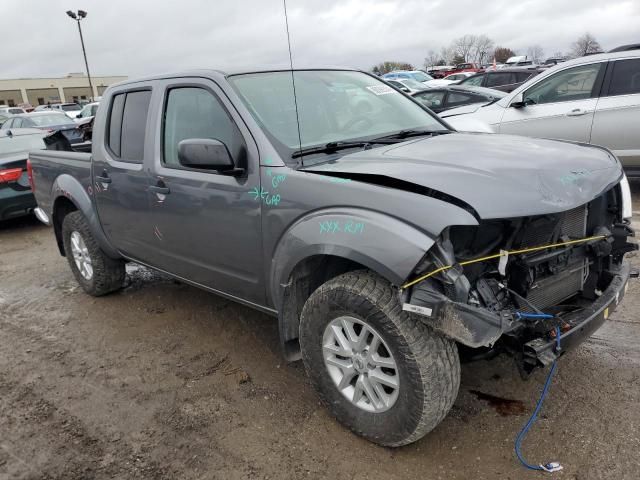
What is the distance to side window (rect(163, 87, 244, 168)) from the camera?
3.27 metres

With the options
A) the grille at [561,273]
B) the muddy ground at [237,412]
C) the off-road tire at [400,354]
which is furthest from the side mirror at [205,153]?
the grille at [561,273]

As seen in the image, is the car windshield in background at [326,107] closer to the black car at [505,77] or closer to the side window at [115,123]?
the side window at [115,123]

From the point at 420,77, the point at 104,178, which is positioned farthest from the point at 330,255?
the point at 420,77

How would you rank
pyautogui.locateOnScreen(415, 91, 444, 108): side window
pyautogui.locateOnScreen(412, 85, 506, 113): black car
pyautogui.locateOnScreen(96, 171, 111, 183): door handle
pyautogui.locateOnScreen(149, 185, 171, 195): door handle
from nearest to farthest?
pyautogui.locateOnScreen(149, 185, 171, 195): door handle → pyautogui.locateOnScreen(96, 171, 111, 183): door handle → pyautogui.locateOnScreen(412, 85, 506, 113): black car → pyautogui.locateOnScreen(415, 91, 444, 108): side window

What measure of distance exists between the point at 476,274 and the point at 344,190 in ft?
2.42

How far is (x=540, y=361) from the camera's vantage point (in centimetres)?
234

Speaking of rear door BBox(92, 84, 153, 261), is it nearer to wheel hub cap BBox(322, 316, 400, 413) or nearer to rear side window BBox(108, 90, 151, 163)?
rear side window BBox(108, 90, 151, 163)

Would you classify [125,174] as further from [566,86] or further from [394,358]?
[566,86]

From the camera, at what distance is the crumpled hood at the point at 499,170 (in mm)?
2379

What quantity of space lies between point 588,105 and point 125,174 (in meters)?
5.85

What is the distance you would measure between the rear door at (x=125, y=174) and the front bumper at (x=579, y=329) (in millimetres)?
2690

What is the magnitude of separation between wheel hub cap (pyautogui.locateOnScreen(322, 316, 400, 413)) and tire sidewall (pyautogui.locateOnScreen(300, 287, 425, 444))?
31 millimetres

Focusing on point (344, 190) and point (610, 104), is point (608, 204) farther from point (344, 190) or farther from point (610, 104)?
point (610, 104)

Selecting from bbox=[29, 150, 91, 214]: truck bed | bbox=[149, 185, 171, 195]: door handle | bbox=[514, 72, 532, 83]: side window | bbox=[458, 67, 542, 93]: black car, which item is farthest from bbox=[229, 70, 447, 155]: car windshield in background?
bbox=[514, 72, 532, 83]: side window
